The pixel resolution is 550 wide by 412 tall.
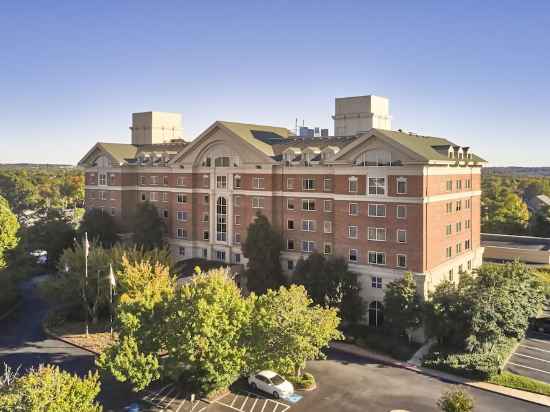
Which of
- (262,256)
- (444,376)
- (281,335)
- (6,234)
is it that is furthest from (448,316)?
(6,234)

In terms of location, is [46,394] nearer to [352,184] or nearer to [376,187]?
[376,187]

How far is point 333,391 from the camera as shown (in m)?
34.6

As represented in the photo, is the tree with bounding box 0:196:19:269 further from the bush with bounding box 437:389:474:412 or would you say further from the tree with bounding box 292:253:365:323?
the bush with bounding box 437:389:474:412

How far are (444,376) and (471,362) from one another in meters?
2.39

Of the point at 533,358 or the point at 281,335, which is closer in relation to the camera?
the point at 281,335

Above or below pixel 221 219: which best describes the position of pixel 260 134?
above

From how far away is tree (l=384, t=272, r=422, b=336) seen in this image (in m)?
43.5

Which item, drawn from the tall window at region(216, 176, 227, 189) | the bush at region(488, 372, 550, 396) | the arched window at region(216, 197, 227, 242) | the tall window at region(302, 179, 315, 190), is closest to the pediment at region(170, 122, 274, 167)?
the tall window at region(216, 176, 227, 189)

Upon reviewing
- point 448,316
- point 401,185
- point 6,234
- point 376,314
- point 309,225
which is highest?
point 401,185

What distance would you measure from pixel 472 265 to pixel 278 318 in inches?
1363

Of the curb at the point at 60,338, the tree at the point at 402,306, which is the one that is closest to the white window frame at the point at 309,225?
the tree at the point at 402,306

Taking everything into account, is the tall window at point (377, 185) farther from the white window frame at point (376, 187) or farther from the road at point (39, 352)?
the road at point (39, 352)

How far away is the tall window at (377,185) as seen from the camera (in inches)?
1860

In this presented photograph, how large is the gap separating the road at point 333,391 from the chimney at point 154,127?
43575 mm
